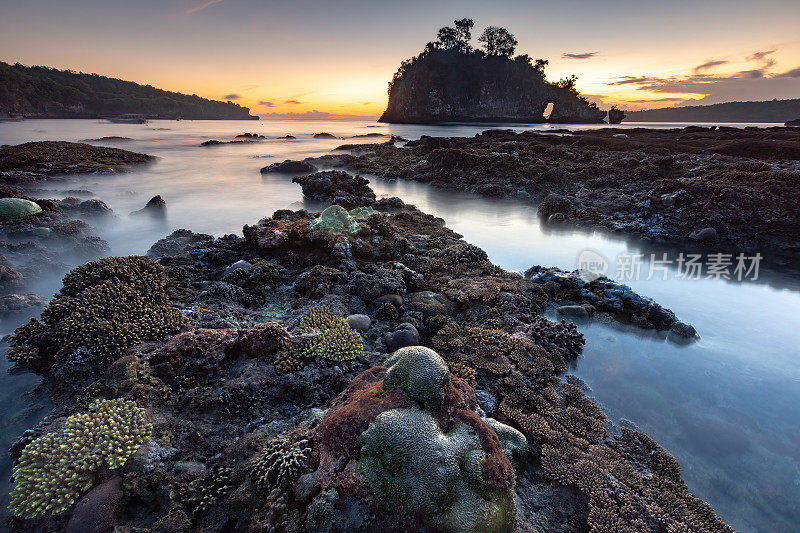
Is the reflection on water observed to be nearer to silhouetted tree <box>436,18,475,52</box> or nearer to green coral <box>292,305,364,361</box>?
green coral <box>292,305,364,361</box>

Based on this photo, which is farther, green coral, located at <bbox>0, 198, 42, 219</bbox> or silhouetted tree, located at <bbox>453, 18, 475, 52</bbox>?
silhouetted tree, located at <bbox>453, 18, 475, 52</bbox>

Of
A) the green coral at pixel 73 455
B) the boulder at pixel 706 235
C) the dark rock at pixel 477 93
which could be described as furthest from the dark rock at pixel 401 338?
the dark rock at pixel 477 93

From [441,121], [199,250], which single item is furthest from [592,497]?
[441,121]

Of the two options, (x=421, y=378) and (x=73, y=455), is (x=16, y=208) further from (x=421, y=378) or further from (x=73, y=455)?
(x=421, y=378)

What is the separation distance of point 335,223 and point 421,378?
7999 mm

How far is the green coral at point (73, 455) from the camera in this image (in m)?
3.54

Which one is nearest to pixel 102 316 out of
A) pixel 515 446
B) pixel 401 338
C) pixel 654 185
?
pixel 401 338

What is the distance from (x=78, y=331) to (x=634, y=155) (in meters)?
30.6

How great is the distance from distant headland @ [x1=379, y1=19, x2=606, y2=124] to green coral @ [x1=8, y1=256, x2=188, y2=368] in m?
105

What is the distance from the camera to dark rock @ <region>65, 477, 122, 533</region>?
132 inches

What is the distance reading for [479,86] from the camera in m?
99.4

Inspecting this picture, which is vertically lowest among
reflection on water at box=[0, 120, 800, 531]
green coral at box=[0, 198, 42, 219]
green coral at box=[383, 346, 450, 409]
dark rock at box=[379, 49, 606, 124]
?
reflection on water at box=[0, 120, 800, 531]

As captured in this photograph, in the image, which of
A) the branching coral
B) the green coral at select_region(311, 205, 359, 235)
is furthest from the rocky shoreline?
the branching coral

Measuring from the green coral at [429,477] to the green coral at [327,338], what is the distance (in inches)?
105
